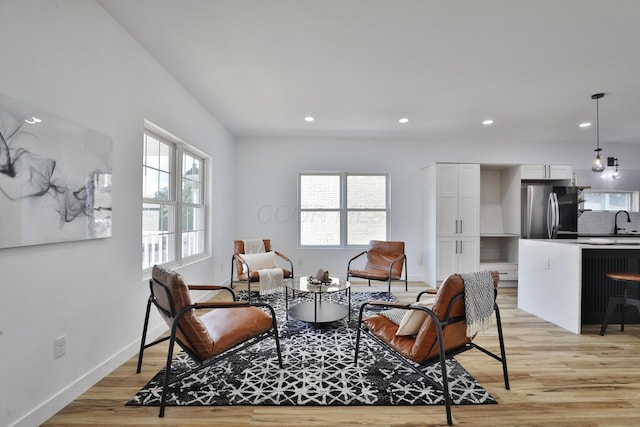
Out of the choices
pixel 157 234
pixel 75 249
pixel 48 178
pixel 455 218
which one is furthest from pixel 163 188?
pixel 455 218

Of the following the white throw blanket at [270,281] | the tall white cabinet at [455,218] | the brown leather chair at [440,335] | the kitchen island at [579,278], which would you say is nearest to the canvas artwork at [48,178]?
the white throw blanket at [270,281]

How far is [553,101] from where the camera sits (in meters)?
3.68

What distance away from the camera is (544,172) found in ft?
17.0

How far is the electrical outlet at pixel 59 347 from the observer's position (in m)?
1.76

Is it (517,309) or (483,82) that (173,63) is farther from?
(517,309)

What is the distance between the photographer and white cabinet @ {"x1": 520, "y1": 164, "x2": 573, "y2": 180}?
5148 mm

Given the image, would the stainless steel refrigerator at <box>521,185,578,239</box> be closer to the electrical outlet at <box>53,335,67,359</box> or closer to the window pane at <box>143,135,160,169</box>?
the window pane at <box>143,135,160,169</box>

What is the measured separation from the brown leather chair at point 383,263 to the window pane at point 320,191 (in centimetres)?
130

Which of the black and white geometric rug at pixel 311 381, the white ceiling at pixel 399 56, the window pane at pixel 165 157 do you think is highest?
the white ceiling at pixel 399 56

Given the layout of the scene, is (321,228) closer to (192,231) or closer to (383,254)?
(383,254)

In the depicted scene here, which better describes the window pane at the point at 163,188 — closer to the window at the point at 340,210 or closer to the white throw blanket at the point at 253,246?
the white throw blanket at the point at 253,246

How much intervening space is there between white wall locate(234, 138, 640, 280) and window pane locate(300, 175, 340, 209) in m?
0.17

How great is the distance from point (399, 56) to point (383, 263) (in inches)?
114

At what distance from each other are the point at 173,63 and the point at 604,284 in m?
5.08
